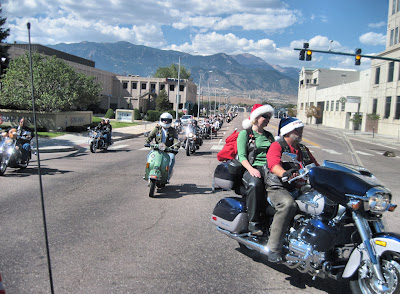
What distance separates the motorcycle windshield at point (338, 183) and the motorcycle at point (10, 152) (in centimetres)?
911

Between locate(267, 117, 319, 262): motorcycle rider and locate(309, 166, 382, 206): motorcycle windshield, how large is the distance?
28cm

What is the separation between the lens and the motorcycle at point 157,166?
8.03 meters

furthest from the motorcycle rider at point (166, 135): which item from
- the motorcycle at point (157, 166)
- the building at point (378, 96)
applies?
the building at point (378, 96)

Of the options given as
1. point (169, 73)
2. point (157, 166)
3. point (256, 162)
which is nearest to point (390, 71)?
point (157, 166)

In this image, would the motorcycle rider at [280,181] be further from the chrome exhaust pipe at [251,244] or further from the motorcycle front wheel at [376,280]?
the motorcycle front wheel at [376,280]

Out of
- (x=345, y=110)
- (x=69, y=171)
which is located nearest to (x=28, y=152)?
(x=69, y=171)

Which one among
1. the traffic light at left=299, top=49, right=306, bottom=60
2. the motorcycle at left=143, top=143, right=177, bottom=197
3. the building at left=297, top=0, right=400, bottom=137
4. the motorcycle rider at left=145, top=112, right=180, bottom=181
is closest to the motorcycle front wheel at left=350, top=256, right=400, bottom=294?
the motorcycle at left=143, top=143, right=177, bottom=197

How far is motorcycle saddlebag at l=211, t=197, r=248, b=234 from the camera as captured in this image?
447cm

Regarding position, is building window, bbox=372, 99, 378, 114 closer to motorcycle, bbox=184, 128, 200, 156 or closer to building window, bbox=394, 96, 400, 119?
building window, bbox=394, 96, 400, 119

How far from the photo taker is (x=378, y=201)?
10.6 feet

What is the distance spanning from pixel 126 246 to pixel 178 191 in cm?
383

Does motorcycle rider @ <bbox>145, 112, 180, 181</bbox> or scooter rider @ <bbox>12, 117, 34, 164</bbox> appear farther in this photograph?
scooter rider @ <bbox>12, 117, 34, 164</bbox>

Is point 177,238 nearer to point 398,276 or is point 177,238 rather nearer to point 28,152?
point 398,276

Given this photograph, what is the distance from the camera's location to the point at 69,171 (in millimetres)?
11305
